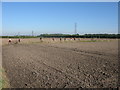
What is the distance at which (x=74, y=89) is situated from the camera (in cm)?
591

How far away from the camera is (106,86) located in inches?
241

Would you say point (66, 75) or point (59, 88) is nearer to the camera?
point (59, 88)

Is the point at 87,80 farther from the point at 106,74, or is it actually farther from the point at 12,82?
the point at 12,82

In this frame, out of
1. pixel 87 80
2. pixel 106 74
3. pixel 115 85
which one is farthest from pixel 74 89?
pixel 106 74

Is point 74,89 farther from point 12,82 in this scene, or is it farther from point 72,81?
point 12,82

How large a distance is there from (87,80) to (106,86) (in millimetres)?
985

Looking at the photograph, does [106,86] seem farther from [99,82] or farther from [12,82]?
[12,82]

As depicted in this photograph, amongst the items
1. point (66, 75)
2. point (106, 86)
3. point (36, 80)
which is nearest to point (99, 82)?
point (106, 86)

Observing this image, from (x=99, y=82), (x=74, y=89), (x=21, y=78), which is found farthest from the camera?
(x=21, y=78)

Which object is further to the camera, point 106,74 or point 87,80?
point 106,74

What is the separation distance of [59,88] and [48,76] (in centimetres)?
171

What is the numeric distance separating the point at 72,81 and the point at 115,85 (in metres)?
1.85

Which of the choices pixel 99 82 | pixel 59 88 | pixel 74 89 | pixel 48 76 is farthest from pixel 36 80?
pixel 99 82

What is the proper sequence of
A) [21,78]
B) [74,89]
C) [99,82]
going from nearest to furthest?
[74,89] < [99,82] < [21,78]
